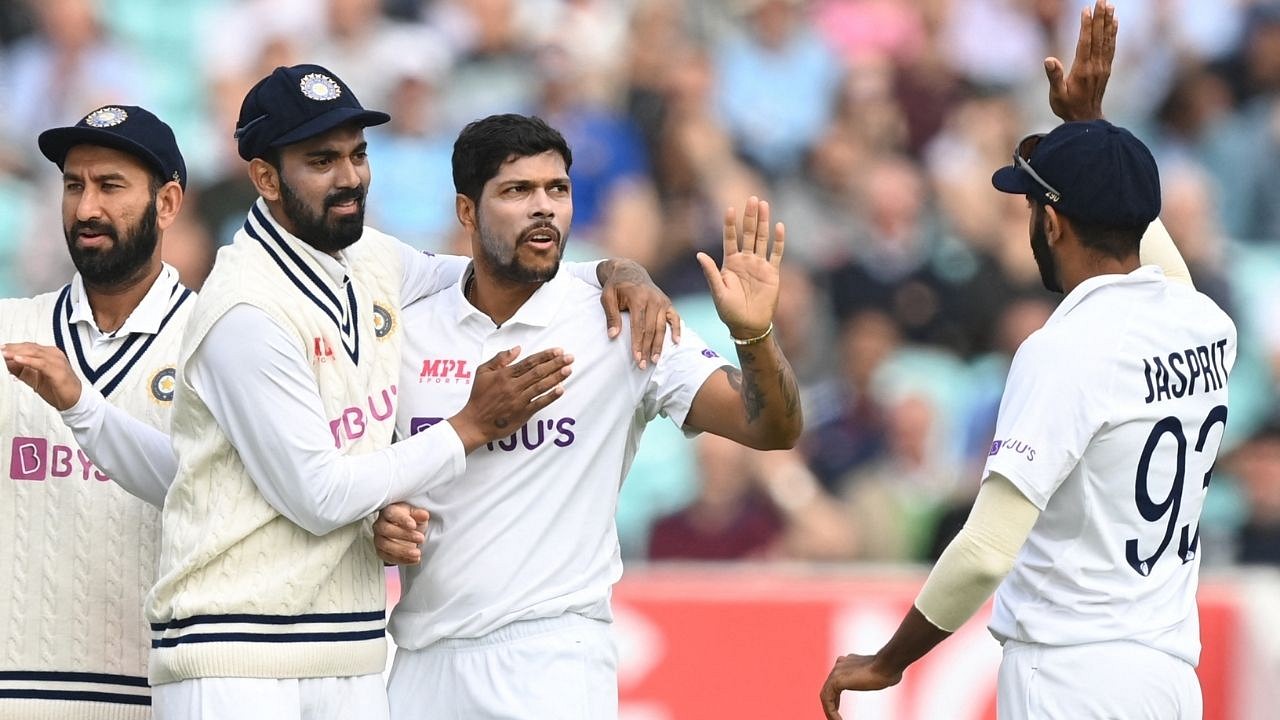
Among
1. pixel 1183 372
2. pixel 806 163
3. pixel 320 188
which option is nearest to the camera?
pixel 1183 372

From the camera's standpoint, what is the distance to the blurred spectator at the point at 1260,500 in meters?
8.98

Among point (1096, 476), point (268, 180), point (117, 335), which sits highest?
point (268, 180)

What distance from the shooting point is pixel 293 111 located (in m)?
4.46

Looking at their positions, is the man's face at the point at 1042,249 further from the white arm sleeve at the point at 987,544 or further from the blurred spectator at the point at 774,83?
the blurred spectator at the point at 774,83

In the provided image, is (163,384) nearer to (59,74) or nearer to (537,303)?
(537,303)

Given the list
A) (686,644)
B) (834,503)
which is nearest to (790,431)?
(686,644)

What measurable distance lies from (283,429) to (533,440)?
2.32 ft

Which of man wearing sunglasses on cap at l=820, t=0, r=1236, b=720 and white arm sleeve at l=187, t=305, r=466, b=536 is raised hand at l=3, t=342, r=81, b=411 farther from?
man wearing sunglasses on cap at l=820, t=0, r=1236, b=720

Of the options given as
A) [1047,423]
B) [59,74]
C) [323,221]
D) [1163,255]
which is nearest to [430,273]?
[323,221]

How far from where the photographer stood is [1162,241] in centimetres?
497

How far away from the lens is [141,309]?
15.8 feet

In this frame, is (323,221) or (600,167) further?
(600,167)

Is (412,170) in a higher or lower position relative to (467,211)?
higher

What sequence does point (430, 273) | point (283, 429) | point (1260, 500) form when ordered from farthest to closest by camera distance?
1. point (1260, 500)
2. point (430, 273)
3. point (283, 429)
